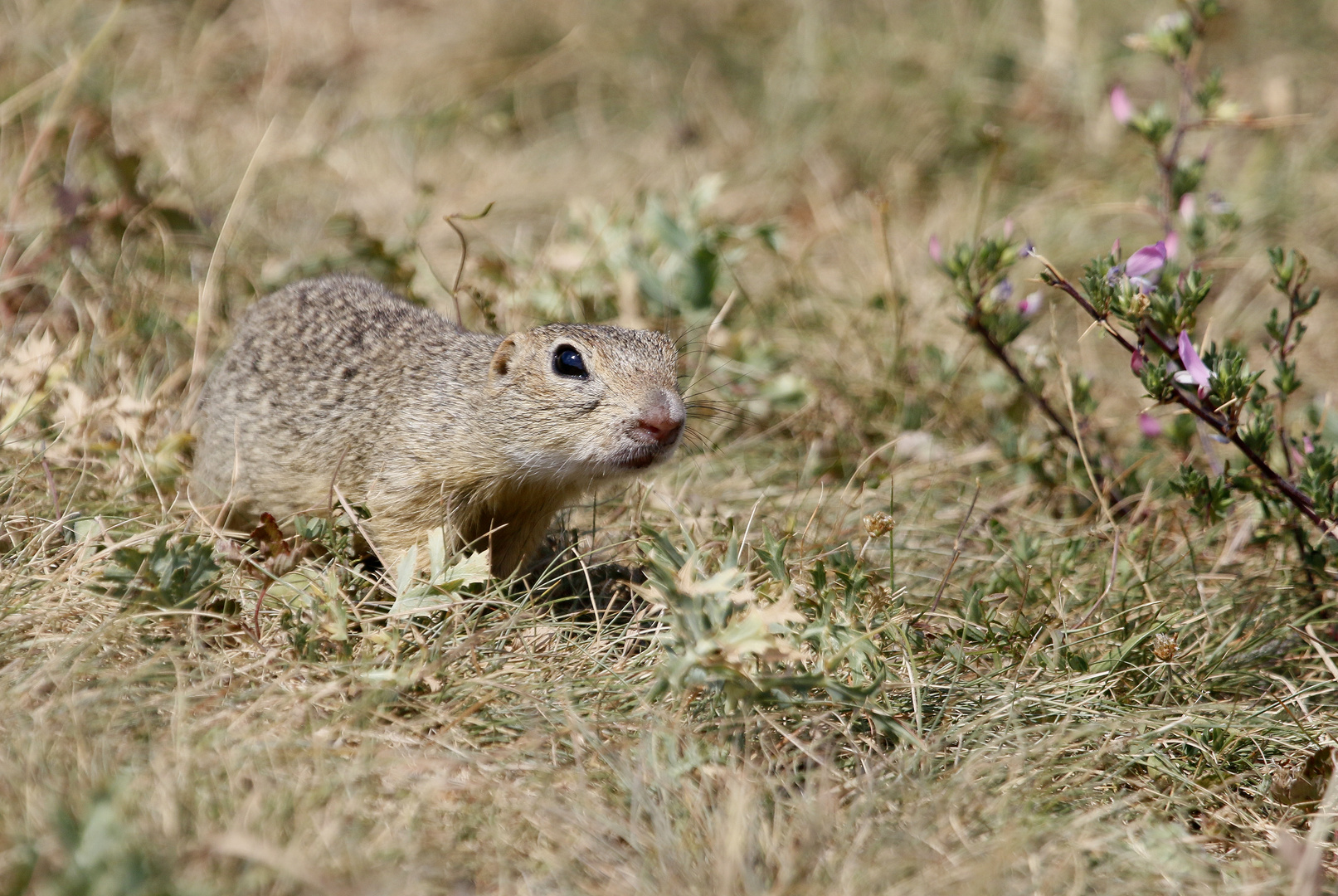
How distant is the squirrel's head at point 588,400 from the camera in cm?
350

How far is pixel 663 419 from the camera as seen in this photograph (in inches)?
136

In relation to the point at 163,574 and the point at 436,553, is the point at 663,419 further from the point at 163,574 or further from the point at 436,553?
the point at 163,574

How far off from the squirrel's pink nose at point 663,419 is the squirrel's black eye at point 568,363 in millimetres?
276

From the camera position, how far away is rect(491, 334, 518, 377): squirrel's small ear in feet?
12.5

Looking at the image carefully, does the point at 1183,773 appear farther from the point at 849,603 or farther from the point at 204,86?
the point at 204,86

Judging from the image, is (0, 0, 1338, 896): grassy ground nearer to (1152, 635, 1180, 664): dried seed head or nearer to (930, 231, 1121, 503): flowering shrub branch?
(1152, 635, 1180, 664): dried seed head

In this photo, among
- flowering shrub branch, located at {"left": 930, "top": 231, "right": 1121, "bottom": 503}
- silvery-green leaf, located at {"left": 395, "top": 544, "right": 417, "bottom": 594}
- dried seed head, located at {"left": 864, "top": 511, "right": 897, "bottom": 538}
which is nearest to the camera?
silvery-green leaf, located at {"left": 395, "top": 544, "right": 417, "bottom": 594}

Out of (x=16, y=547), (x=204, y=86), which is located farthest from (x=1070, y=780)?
(x=204, y=86)

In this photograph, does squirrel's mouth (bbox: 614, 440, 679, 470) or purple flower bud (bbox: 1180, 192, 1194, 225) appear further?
purple flower bud (bbox: 1180, 192, 1194, 225)

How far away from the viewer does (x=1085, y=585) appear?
3980mm

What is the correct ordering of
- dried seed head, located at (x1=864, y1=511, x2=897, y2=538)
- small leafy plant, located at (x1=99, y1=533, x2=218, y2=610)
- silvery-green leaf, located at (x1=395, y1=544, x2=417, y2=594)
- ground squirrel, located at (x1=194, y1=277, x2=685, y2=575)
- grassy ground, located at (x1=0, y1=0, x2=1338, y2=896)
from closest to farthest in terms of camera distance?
1. grassy ground, located at (x1=0, y1=0, x2=1338, y2=896)
2. small leafy plant, located at (x1=99, y1=533, x2=218, y2=610)
3. silvery-green leaf, located at (x1=395, y1=544, x2=417, y2=594)
4. dried seed head, located at (x1=864, y1=511, x2=897, y2=538)
5. ground squirrel, located at (x1=194, y1=277, x2=685, y2=575)

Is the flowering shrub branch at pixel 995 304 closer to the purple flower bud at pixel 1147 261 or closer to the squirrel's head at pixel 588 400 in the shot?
the purple flower bud at pixel 1147 261

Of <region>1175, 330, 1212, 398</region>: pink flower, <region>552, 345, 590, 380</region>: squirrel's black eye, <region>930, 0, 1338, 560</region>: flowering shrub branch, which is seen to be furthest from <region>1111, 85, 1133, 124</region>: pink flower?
<region>552, 345, 590, 380</region>: squirrel's black eye

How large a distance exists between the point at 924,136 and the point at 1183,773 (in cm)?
482
